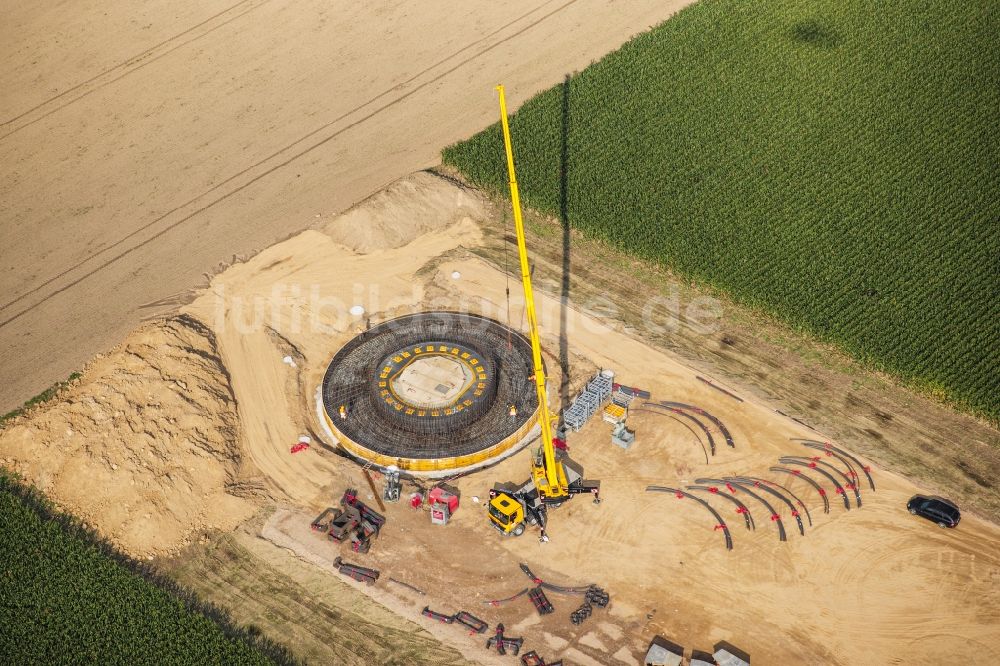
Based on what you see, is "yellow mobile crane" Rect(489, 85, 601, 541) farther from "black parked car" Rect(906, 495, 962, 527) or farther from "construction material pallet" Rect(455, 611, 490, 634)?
"black parked car" Rect(906, 495, 962, 527)

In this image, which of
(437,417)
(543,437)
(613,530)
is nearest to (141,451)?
(437,417)

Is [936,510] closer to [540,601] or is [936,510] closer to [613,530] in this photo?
[613,530]

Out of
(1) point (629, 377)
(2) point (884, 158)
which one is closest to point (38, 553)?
(1) point (629, 377)

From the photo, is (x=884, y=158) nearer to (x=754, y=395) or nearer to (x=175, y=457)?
(x=754, y=395)

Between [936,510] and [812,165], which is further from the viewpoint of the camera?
[812,165]

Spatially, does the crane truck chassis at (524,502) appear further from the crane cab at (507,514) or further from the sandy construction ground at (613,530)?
the sandy construction ground at (613,530)

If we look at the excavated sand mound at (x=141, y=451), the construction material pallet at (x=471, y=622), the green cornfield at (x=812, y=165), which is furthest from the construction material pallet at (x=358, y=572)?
the green cornfield at (x=812, y=165)

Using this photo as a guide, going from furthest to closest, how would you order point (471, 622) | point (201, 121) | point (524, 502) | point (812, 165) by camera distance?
point (201, 121) < point (812, 165) < point (524, 502) < point (471, 622)

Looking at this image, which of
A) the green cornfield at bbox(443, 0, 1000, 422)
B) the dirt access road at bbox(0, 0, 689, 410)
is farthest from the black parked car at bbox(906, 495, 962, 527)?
the dirt access road at bbox(0, 0, 689, 410)
